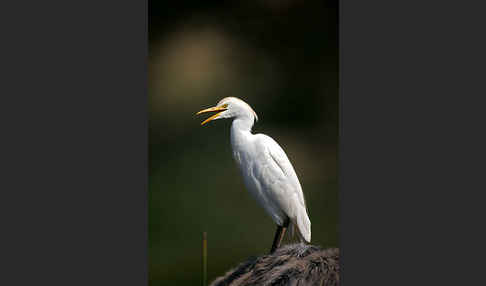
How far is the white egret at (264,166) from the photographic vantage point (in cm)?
364

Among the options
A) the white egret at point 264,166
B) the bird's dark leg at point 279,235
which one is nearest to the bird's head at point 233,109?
the white egret at point 264,166

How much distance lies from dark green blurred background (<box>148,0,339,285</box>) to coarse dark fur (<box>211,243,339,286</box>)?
3.4 inches

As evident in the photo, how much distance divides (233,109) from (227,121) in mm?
147

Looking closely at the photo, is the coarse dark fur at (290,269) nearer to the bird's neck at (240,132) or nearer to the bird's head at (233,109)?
the bird's neck at (240,132)

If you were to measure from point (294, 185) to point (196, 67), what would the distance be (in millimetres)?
1371

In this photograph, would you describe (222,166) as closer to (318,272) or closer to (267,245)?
(267,245)

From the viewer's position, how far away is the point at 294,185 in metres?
3.68

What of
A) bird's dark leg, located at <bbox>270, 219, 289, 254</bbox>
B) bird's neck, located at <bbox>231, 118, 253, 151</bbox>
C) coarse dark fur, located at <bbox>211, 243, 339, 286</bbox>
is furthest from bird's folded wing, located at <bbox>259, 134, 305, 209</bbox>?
coarse dark fur, located at <bbox>211, 243, 339, 286</bbox>

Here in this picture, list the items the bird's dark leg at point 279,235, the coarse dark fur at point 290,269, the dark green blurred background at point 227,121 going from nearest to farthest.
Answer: the coarse dark fur at point 290,269
the dark green blurred background at point 227,121
the bird's dark leg at point 279,235

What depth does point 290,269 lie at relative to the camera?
139 inches

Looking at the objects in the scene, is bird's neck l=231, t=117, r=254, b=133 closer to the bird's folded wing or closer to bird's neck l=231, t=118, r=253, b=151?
bird's neck l=231, t=118, r=253, b=151

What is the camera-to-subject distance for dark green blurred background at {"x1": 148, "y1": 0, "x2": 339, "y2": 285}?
143 inches

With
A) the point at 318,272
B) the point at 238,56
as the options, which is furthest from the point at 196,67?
the point at 318,272

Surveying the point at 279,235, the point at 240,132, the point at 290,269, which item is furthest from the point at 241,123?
the point at 290,269
